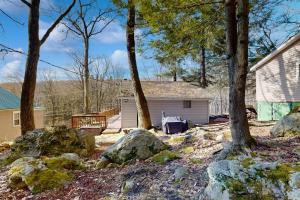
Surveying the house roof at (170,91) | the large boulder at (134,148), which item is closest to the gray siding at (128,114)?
the house roof at (170,91)

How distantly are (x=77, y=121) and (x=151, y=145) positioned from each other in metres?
12.3

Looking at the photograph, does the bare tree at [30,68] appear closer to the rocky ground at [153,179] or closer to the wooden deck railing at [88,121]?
the rocky ground at [153,179]

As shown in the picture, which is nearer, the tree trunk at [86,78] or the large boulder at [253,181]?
the large boulder at [253,181]

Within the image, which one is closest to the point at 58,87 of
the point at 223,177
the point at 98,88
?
the point at 98,88

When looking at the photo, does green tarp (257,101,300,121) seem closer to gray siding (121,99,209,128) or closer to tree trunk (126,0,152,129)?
gray siding (121,99,209,128)

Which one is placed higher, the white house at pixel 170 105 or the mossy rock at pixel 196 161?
the white house at pixel 170 105

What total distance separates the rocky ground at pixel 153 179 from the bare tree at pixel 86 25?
17166mm

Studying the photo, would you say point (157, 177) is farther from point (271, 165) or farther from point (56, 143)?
point (56, 143)

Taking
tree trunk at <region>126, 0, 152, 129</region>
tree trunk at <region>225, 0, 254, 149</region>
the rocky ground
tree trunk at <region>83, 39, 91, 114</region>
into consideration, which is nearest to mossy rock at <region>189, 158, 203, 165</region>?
the rocky ground

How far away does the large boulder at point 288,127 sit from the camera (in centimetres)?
716

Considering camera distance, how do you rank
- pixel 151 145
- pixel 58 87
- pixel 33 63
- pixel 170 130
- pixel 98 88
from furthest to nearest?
pixel 98 88 → pixel 58 87 → pixel 170 130 → pixel 33 63 → pixel 151 145

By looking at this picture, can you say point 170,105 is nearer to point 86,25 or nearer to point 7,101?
point 86,25

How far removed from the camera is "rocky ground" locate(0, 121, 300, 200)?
4012mm

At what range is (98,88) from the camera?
31578 mm
